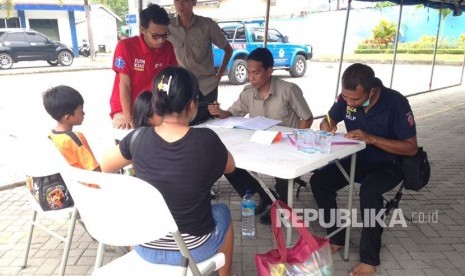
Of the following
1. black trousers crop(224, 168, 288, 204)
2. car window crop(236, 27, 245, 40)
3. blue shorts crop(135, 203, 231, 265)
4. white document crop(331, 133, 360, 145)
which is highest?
car window crop(236, 27, 245, 40)

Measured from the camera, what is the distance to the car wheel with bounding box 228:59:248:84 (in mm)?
10289

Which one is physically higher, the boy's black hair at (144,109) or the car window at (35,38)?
the car window at (35,38)

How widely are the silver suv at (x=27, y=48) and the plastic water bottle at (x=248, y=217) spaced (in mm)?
14067

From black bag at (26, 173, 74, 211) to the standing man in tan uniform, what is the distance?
1500 millimetres

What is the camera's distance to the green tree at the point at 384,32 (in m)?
19.7

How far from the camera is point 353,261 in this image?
2.41 meters

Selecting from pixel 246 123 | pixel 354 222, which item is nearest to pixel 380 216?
pixel 354 222

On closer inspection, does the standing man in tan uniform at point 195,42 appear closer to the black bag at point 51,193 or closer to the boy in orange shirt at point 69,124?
the boy in orange shirt at point 69,124

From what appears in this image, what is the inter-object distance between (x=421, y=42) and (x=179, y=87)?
21.2 metres

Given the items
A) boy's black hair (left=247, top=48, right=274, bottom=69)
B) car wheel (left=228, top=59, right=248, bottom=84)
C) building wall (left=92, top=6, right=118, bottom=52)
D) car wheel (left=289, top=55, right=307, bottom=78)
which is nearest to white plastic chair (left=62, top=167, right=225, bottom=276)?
boy's black hair (left=247, top=48, right=274, bottom=69)

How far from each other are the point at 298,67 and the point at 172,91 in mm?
11340

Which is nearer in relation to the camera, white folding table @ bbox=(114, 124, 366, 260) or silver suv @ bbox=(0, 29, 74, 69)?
white folding table @ bbox=(114, 124, 366, 260)
